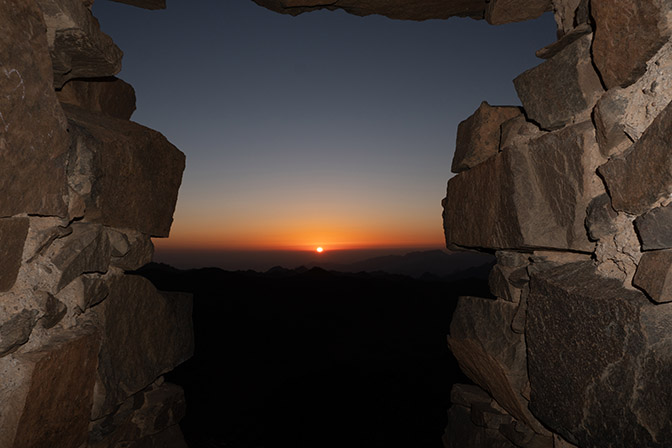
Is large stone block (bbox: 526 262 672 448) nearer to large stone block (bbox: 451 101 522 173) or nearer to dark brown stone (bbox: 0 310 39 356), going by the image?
large stone block (bbox: 451 101 522 173)

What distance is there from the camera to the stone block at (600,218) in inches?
50.6

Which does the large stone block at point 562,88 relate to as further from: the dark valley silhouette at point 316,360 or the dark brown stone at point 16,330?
the dark valley silhouette at point 316,360

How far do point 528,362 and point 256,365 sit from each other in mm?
6337

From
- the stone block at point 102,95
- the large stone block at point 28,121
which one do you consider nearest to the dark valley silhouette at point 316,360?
the stone block at point 102,95

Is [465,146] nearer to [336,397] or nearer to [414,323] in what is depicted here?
[336,397]

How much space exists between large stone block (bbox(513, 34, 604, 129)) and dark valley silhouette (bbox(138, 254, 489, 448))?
13.7ft

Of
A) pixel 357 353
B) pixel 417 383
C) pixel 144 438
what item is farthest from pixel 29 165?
pixel 357 353

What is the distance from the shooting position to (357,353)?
8.13 m

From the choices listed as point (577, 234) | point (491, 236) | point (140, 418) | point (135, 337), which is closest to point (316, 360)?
point (140, 418)

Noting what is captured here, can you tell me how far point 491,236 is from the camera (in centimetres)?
186

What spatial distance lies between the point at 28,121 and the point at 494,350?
174 centimetres

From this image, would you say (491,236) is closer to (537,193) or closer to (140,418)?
(537,193)

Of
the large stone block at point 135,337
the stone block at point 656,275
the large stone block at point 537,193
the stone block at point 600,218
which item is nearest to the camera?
the stone block at point 656,275

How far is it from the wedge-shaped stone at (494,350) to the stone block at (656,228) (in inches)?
29.1
